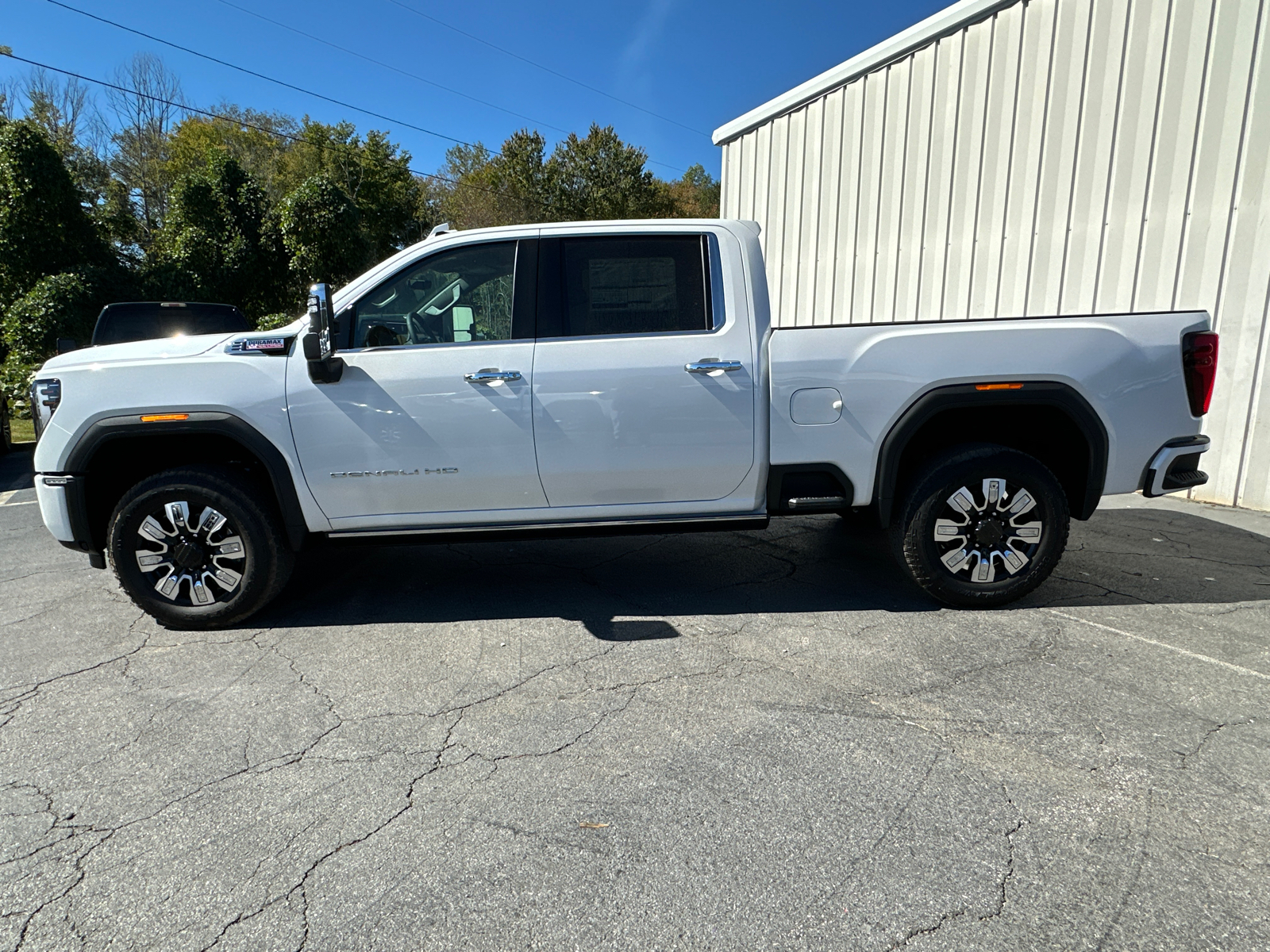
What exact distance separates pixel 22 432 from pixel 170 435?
13.9 m

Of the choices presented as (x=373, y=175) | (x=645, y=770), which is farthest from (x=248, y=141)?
(x=645, y=770)

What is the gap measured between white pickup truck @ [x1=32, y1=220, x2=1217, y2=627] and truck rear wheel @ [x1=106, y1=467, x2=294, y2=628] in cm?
Answer: 1

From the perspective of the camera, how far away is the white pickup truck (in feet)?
13.3

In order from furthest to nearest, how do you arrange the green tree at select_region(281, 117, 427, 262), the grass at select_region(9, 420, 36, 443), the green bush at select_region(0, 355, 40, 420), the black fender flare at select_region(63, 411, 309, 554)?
the green tree at select_region(281, 117, 427, 262), the grass at select_region(9, 420, 36, 443), the green bush at select_region(0, 355, 40, 420), the black fender flare at select_region(63, 411, 309, 554)

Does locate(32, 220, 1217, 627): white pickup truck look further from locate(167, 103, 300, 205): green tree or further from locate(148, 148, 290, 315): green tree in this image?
locate(167, 103, 300, 205): green tree

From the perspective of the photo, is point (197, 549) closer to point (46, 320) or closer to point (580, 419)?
point (580, 419)

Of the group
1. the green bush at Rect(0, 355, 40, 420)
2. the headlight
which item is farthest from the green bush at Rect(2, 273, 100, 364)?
the headlight

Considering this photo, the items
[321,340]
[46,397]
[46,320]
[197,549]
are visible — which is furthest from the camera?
[46,320]

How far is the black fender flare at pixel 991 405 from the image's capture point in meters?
4.09

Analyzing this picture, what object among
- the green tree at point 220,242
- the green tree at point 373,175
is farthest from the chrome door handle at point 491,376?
the green tree at point 373,175

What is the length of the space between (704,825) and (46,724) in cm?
277

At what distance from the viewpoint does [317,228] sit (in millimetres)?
18141

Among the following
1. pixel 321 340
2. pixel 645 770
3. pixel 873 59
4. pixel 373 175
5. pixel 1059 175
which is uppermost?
pixel 373 175

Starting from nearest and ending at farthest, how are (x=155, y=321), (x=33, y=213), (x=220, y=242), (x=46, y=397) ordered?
(x=46, y=397)
(x=155, y=321)
(x=33, y=213)
(x=220, y=242)
